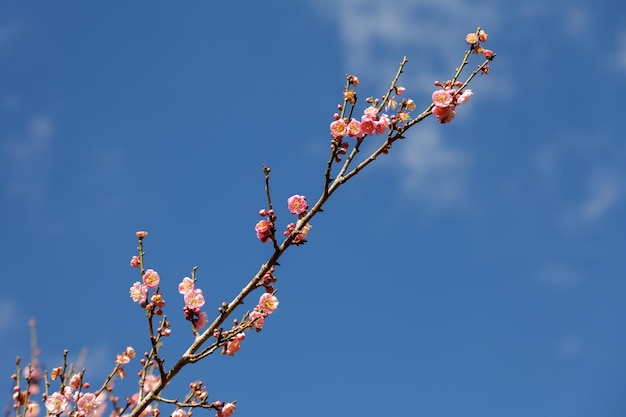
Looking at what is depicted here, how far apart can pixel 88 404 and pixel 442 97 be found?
4121 mm

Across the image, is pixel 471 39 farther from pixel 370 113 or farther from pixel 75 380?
pixel 75 380

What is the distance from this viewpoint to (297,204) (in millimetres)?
4305

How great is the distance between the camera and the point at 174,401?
381 cm

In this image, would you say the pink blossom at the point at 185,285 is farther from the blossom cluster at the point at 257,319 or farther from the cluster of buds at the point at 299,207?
the cluster of buds at the point at 299,207

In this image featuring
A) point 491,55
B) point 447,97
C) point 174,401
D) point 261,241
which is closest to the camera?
point 174,401

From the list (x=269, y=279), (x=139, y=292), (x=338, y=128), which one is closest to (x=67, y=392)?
(x=139, y=292)

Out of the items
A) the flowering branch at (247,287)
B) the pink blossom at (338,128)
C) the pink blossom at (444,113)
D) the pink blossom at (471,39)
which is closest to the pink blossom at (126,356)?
the flowering branch at (247,287)

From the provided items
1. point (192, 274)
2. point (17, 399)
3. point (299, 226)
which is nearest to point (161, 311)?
point (192, 274)

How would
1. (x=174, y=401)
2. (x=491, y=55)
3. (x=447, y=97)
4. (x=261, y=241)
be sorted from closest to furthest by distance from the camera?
(x=174, y=401)
(x=261, y=241)
(x=447, y=97)
(x=491, y=55)

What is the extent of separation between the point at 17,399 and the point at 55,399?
1.84 feet

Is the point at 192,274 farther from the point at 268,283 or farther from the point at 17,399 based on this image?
the point at 17,399

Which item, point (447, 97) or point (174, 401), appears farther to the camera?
point (447, 97)

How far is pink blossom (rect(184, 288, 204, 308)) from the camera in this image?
425 cm

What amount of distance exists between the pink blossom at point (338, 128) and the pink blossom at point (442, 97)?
81cm
